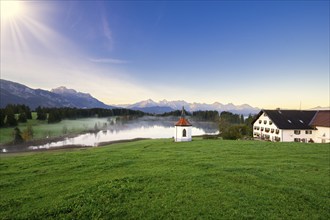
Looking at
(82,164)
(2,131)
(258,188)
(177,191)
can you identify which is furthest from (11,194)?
(2,131)

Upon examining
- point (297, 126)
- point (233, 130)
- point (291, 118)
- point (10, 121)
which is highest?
point (291, 118)

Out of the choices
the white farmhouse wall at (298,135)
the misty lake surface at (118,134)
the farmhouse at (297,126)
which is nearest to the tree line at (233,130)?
the farmhouse at (297,126)

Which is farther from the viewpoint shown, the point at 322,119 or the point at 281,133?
the point at 281,133

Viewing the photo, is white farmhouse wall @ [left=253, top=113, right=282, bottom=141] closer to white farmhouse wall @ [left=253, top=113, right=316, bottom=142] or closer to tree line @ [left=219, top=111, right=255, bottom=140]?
white farmhouse wall @ [left=253, top=113, right=316, bottom=142]

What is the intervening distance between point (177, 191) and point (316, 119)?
54.1m

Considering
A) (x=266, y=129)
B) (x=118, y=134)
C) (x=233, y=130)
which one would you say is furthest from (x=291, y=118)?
(x=118, y=134)

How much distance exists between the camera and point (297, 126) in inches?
2024

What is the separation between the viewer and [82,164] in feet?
62.2

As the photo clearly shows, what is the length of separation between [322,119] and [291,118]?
20.5 feet

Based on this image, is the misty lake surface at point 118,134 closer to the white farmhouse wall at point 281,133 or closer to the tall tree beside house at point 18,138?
the tall tree beside house at point 18,138

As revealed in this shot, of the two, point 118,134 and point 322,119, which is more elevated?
point 322,119

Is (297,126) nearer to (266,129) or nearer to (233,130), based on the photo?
(266,129)

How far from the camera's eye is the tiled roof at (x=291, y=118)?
5144 centimetres

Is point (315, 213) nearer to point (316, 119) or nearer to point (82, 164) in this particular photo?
point (82, 164)
